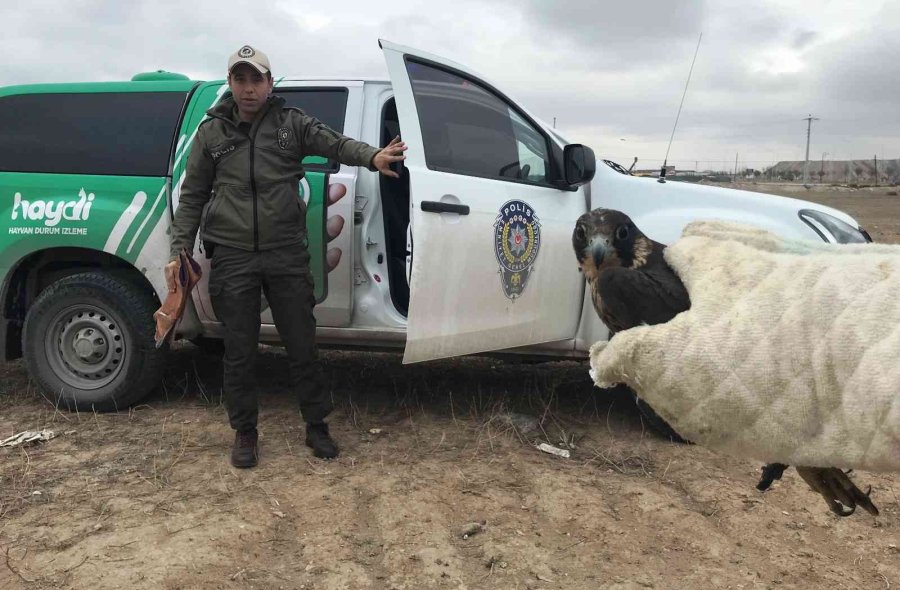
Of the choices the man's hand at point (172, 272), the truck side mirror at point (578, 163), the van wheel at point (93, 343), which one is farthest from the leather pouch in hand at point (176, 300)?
the truck side mirror at point (578, 163)

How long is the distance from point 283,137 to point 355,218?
658 mm

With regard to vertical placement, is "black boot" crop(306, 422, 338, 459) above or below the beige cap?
below

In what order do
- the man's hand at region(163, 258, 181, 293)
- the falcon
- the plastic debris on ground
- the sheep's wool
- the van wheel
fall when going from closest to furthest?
the sheep's wool < the falcon < the man's hand at region(163, 258, 181, 293) < the plastic debris on ground < the van wheel

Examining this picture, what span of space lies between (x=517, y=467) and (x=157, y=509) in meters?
1.67

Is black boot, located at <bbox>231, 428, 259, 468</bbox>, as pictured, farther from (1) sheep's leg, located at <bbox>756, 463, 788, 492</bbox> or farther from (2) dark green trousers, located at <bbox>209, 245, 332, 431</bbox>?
(1) sheep's leg, located at <bbox>756, 463, 788, 492</bbox>

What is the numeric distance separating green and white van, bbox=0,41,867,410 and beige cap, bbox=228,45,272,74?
61 centimetres

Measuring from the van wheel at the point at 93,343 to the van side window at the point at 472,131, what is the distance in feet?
6.58

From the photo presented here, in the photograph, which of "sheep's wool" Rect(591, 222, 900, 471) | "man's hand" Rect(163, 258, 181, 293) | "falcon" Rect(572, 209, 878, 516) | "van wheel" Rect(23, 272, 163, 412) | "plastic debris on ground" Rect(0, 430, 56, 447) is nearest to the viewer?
"sheep's wool" Rect(591, 222, 900, 471)

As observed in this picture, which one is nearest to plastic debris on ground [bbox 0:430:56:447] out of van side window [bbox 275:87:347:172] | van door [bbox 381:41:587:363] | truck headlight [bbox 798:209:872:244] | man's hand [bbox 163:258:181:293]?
man's hand [bbox 163:258:181:293]

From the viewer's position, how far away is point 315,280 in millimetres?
3898

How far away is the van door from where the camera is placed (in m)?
3.51

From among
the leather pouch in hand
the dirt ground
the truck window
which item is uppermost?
the truck window

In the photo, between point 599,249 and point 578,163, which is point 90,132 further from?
point 599,249

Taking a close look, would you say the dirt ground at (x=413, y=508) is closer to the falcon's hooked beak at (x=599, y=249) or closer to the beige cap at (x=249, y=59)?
the falcon's hooked beak at (x=599, y=249)
